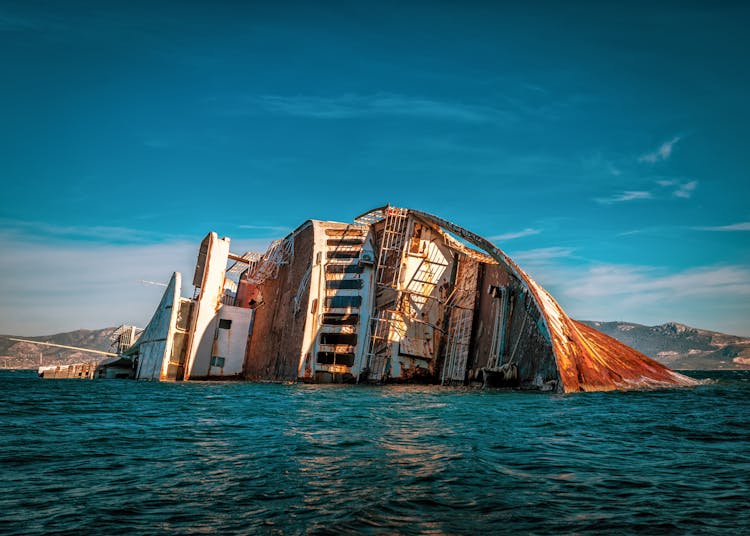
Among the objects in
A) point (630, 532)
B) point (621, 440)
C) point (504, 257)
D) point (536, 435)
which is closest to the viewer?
point (630, 532)

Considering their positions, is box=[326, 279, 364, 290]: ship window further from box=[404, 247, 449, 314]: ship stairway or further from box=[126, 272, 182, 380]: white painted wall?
box=[126, 272, 182, 380]: white painted wall

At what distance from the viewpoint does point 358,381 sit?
3956cm

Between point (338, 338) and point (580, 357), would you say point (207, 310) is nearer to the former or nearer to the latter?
point (338, 338)

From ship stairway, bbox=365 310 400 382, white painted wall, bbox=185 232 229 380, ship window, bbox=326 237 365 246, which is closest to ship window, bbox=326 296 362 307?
ship stairway, bbox=365 310 400 382

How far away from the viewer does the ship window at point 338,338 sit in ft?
136

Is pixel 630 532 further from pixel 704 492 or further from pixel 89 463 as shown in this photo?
pixel 89 463

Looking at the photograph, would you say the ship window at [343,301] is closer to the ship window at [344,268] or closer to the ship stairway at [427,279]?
the ship window at [344,268]

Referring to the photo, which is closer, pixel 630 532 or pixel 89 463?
pixel 630 532

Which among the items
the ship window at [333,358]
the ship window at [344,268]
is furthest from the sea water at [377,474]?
the ship window at [344,268]

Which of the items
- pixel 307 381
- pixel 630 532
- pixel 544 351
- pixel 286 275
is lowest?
pixel 307 381

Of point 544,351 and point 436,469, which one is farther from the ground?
point 544,351

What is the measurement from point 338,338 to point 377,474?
1329 inches

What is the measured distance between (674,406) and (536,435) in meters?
9.34

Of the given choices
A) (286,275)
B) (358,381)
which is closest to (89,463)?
(358,381)
